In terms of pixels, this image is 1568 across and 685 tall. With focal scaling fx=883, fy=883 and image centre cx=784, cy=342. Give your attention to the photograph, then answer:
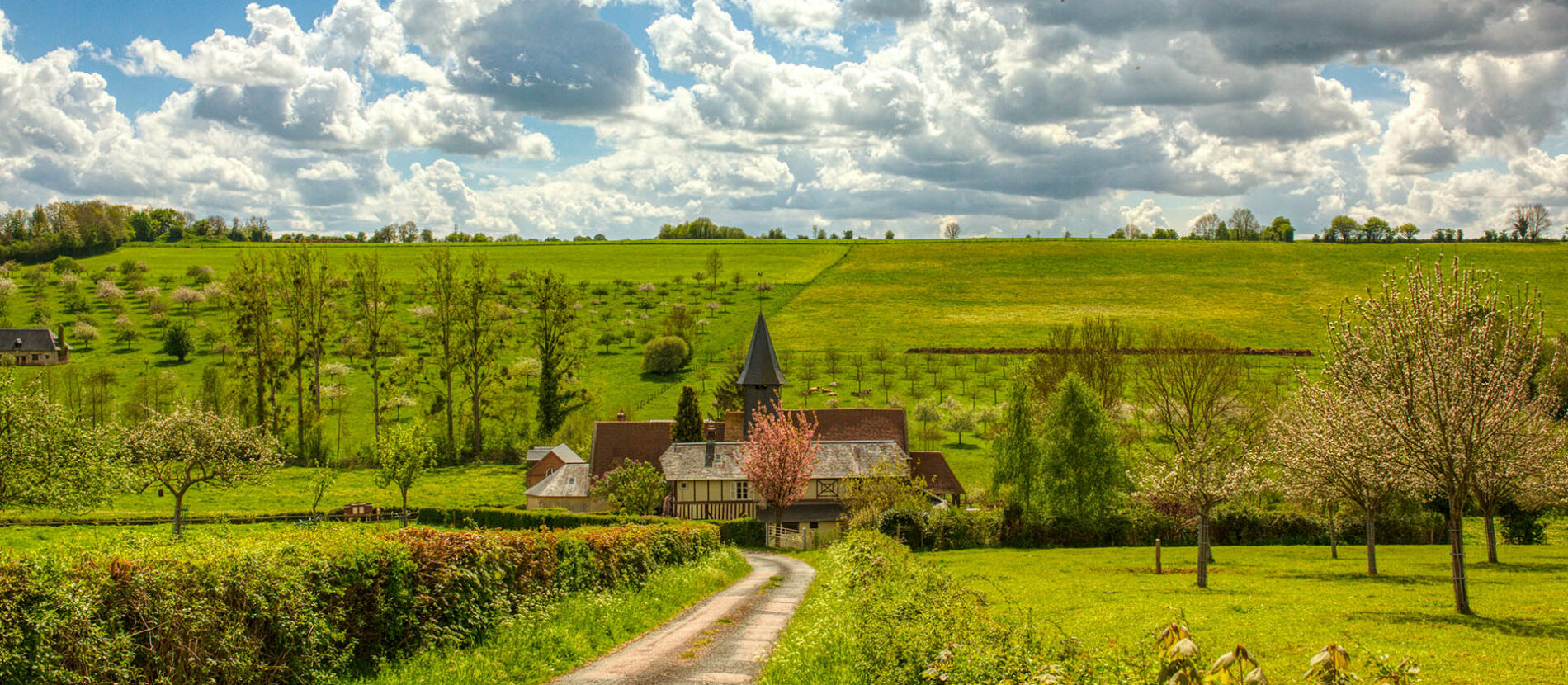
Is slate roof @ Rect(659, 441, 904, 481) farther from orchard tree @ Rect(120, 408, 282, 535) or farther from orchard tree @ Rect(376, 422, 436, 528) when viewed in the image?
orchard tree @ Rect(120, 408, 282, 535)

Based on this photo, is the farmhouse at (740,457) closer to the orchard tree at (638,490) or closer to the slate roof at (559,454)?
the orchard tree at (638,490)

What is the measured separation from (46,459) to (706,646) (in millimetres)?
34671

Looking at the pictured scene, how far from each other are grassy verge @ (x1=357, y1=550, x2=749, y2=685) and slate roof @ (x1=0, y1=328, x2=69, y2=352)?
93.3 meters

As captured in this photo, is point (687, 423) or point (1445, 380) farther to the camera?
point (687, 423)

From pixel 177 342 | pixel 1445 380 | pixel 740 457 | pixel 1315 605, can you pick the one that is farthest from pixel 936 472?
pixel 177 342

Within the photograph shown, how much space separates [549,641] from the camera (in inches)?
563

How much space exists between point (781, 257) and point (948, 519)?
103064mm

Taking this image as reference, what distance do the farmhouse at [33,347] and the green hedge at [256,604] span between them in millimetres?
93762

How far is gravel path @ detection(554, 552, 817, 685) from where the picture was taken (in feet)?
42.5

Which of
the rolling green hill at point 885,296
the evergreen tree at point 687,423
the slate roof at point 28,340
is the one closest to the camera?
the evergreen tree at point 687,423

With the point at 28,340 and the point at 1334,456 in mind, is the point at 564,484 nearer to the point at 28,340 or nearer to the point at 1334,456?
the point at 1334,456

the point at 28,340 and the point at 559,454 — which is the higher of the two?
the point at 28,340

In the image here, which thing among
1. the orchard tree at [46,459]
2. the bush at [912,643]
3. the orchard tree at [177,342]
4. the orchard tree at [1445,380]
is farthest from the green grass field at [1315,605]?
the orchard tree at [177,342]

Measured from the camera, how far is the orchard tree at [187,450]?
1442 inches
